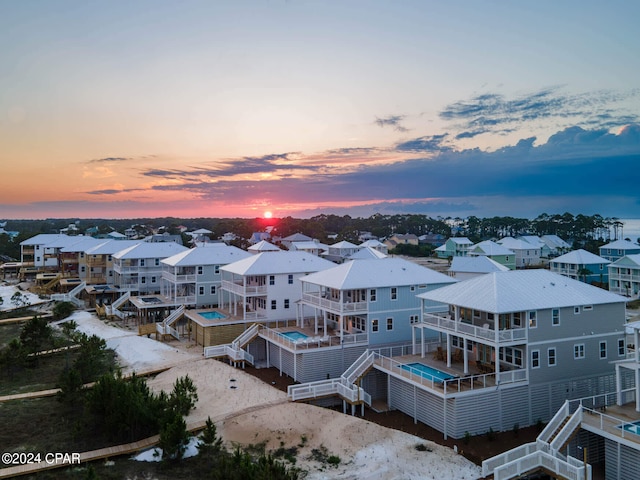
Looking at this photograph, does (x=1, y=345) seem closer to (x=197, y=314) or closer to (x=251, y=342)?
(x=197, y=314)

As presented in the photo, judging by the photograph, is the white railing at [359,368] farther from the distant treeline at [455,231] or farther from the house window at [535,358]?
the distant treeline at [455,231]

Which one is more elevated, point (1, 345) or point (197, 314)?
point (197, 314)

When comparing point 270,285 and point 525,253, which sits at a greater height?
point 525,253

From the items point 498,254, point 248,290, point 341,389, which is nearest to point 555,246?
point 498,254

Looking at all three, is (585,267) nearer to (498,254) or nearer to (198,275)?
(498,254)

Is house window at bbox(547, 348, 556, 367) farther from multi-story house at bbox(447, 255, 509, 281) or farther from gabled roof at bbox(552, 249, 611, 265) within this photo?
gabled roof at bbox(552, 249, 611, 265)

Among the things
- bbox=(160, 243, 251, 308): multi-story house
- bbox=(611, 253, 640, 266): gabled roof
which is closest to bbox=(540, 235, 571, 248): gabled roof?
bbox=(611, 253, 640, 266): gabled roof

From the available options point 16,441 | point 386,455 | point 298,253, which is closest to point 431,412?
point 386,455
